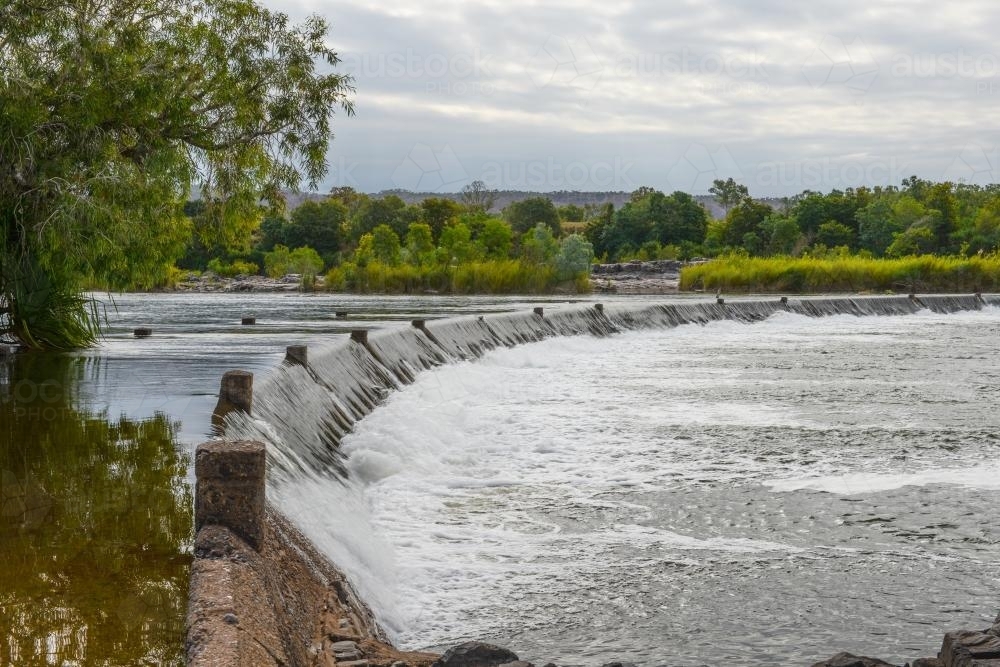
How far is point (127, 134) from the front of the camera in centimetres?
1488

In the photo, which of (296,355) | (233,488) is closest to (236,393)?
(296,355)

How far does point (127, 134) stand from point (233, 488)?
37.9 feet

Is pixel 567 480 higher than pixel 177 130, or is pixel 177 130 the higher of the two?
pixel 177 130

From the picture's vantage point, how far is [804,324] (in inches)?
1405

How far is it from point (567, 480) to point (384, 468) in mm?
1703

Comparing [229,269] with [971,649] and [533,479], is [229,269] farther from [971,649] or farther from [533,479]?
[971,649]

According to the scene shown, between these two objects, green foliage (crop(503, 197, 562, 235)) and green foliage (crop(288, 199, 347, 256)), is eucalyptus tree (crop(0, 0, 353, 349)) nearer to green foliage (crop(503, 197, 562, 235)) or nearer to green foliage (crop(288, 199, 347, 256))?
green foliage (crop(288, 199, 347, 256))

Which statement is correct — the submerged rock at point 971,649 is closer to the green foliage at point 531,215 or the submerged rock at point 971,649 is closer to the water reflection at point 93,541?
the water reflection at point 93,541

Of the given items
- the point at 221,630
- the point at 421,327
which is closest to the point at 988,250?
the point at 421,327

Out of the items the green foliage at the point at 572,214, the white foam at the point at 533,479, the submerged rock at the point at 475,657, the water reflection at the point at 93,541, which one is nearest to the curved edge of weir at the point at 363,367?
the white foam at the point at 533,479

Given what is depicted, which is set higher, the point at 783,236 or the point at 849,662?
the point at 783,236

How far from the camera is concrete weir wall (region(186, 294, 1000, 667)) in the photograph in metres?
4.05

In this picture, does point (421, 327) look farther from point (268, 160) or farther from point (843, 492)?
point (843, 492)

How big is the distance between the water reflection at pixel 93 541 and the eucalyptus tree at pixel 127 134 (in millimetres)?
5077
